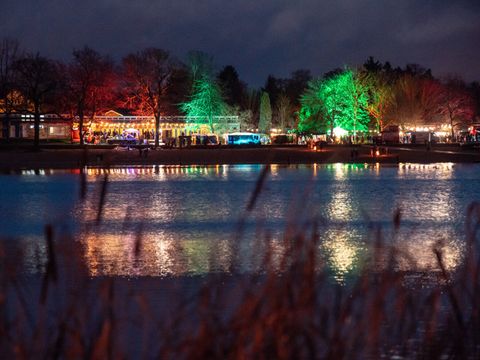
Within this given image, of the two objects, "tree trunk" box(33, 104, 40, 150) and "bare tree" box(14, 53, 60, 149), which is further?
"bare tree" box(14, 53, 60, 149)

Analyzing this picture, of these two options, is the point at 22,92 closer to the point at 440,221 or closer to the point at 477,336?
the point at 440,221

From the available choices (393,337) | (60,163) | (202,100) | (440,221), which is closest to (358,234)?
(440,221)

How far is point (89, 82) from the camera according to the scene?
3607 inches

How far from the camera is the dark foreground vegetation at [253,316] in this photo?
4711mm

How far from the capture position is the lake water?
12.4m

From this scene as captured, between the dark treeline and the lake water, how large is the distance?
50.4 meters

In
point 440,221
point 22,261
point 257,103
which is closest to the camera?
point 22,261

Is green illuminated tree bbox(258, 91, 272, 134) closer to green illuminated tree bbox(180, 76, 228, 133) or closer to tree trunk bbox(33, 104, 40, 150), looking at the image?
green illuminated tree bbox(180, 76, 228, 133)

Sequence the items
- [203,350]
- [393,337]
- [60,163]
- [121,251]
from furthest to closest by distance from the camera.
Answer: [60,163]
[121,251]
[393,337]
[203,350]

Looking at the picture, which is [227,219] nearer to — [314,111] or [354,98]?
[354,98]

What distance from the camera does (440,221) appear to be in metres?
18.9

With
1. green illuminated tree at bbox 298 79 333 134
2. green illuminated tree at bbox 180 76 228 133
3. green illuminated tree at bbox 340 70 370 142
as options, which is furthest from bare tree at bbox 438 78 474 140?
green illuminated tree at bbox 180 76 228 133

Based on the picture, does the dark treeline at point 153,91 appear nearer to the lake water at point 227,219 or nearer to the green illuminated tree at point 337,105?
the green illuminated tree at point 337,105

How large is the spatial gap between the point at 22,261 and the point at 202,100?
93188 mm
